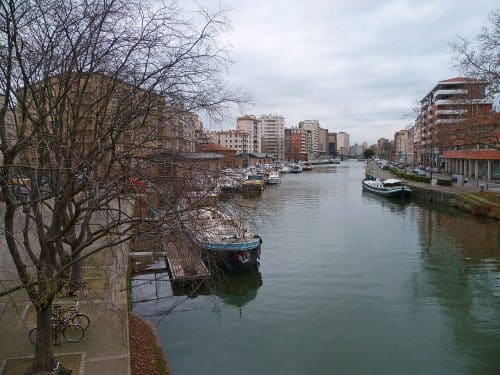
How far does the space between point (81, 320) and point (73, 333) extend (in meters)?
0.39

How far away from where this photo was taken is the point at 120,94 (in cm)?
732

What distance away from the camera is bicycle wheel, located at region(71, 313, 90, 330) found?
9524mm

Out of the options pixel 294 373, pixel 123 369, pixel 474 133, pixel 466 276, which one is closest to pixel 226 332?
pixel 294 373

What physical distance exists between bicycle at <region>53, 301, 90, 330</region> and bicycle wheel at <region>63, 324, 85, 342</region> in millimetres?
113

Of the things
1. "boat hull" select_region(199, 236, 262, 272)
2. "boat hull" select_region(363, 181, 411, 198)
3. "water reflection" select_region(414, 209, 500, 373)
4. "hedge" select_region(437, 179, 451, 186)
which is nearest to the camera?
"water reflection" select_region(414, 209, 500, 373)

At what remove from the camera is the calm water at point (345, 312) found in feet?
36.7

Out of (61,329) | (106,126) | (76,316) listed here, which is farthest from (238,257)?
(106,126)

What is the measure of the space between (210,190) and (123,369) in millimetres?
3953

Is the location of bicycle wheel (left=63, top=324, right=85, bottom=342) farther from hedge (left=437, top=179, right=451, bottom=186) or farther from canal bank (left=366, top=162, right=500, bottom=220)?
hedge (left=437, top=179, right=451, bottom=186)

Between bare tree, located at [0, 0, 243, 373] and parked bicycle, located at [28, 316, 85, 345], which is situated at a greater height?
bare tree, located at [0, 0, 243, 373]

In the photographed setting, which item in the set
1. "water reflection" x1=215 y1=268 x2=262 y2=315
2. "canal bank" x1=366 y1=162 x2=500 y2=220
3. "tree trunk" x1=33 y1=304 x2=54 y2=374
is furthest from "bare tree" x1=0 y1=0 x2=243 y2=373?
"canal bank" x1=366 y1=162 x2=500 y2=220

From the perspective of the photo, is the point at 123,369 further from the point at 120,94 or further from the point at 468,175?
the point at 468,175

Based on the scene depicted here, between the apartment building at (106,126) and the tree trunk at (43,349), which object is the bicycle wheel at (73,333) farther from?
the apartment building at (106,126)

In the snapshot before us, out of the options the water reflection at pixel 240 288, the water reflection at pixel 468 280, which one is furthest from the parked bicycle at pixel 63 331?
the water reflection at pixel 468 280
